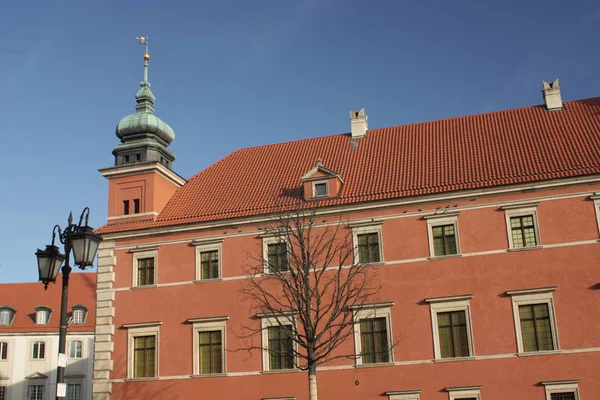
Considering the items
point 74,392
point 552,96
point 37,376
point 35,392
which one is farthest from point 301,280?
point 35,392

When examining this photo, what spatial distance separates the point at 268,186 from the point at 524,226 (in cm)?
958

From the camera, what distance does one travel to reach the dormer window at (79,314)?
1900 inches

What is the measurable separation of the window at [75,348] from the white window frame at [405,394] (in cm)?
3098

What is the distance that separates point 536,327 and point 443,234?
13.5ft

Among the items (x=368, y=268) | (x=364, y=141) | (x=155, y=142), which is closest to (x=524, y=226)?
(x=368, y=268)

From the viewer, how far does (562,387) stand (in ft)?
68.0

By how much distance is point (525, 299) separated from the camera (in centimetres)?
2191

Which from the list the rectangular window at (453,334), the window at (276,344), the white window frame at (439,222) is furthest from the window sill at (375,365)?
the white window frame at (439,222)

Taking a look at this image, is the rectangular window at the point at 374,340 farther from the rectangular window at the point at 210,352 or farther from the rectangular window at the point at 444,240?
the rectangular window at the point at 210,352

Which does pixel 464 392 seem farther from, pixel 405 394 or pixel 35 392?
pixel 35 392

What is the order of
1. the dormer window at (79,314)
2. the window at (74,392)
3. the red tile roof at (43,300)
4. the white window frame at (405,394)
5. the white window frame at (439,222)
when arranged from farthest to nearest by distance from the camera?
the dormer window at (79,314)
the red tile roof at (43,300)
the window at (74,392)
the white window frame at (439,222)
the white window frame at (405,394)

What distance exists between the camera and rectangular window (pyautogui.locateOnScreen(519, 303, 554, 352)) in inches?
845

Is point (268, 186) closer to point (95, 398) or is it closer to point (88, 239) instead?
point (95, 398)

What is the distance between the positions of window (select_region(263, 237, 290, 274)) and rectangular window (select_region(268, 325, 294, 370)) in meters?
2.04
